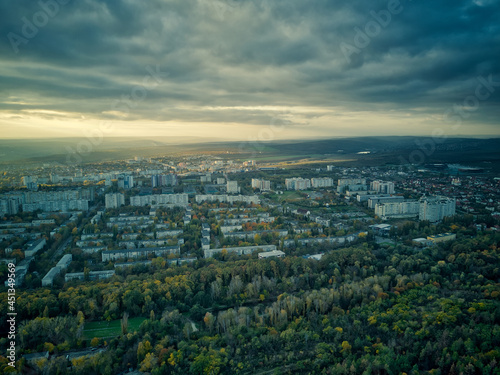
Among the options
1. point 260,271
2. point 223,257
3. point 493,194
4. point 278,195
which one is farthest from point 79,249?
point 493,194

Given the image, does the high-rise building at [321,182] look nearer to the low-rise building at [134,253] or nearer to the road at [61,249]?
the low-rise building at [134,253]

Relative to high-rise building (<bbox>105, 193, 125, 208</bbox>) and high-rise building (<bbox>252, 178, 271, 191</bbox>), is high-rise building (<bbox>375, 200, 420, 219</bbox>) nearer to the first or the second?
high-rise building (<bbox>252, 178, 271, 191</bbox>)

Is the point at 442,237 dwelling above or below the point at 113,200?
below

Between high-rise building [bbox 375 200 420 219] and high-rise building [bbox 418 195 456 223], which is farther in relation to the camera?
high-rise building [bbox 375 200 420 219]

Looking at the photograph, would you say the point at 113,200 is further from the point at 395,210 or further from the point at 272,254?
the point at 395,210

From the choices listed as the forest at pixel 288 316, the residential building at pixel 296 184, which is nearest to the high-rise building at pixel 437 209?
the forest at pixel 288 316

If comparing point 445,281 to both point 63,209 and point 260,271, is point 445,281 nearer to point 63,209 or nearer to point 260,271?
point 260,271

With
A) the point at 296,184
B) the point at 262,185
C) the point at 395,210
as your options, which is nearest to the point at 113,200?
the point at 262,185

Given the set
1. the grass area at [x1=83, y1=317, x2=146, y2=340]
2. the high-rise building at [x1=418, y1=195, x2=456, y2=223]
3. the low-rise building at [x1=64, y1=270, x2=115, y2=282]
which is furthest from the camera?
the high-rise building at [x1=418, y1=195, x2=456, y2=223]

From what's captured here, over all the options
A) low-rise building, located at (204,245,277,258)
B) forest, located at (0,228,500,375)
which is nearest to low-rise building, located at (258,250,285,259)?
low-rise building, located at (204,245,277,258)
